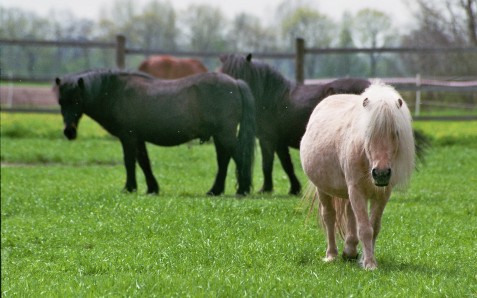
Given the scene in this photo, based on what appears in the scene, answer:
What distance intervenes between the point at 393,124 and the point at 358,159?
16.8 inches

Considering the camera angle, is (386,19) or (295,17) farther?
(295,17)

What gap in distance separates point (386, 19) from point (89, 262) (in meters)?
48.7

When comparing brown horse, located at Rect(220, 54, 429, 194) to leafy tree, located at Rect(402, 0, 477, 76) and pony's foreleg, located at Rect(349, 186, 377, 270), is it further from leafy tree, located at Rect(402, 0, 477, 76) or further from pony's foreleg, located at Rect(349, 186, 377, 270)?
leafy tree, located at Rect(402, 0, 477, 76)

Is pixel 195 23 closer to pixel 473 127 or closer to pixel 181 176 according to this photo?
pixel 473 127

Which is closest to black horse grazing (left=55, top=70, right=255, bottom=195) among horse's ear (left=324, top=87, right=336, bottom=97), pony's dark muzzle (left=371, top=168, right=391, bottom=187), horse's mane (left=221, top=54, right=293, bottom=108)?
horse's mane (left=221, top=54, right=293, bottom=108)

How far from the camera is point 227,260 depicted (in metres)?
6.73

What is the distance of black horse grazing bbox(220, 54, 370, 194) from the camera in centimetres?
1162

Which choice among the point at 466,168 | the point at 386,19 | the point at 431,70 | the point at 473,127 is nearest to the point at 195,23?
the point at 386,19

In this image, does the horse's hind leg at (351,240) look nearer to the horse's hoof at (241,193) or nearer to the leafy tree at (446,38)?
the horse's hoof at (241,193)

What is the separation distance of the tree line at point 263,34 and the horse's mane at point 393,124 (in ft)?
45.5

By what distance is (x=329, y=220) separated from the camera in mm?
7098

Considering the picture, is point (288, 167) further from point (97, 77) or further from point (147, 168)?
point (97, 77)

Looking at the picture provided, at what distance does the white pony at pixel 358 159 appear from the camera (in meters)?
6.05

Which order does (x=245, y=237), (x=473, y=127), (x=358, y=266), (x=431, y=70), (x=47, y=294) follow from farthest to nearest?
(x=431, y=70) → (x=473, y=127) → (x=245, y=237) → (x=358, y=266) → (x=47, y=294)
